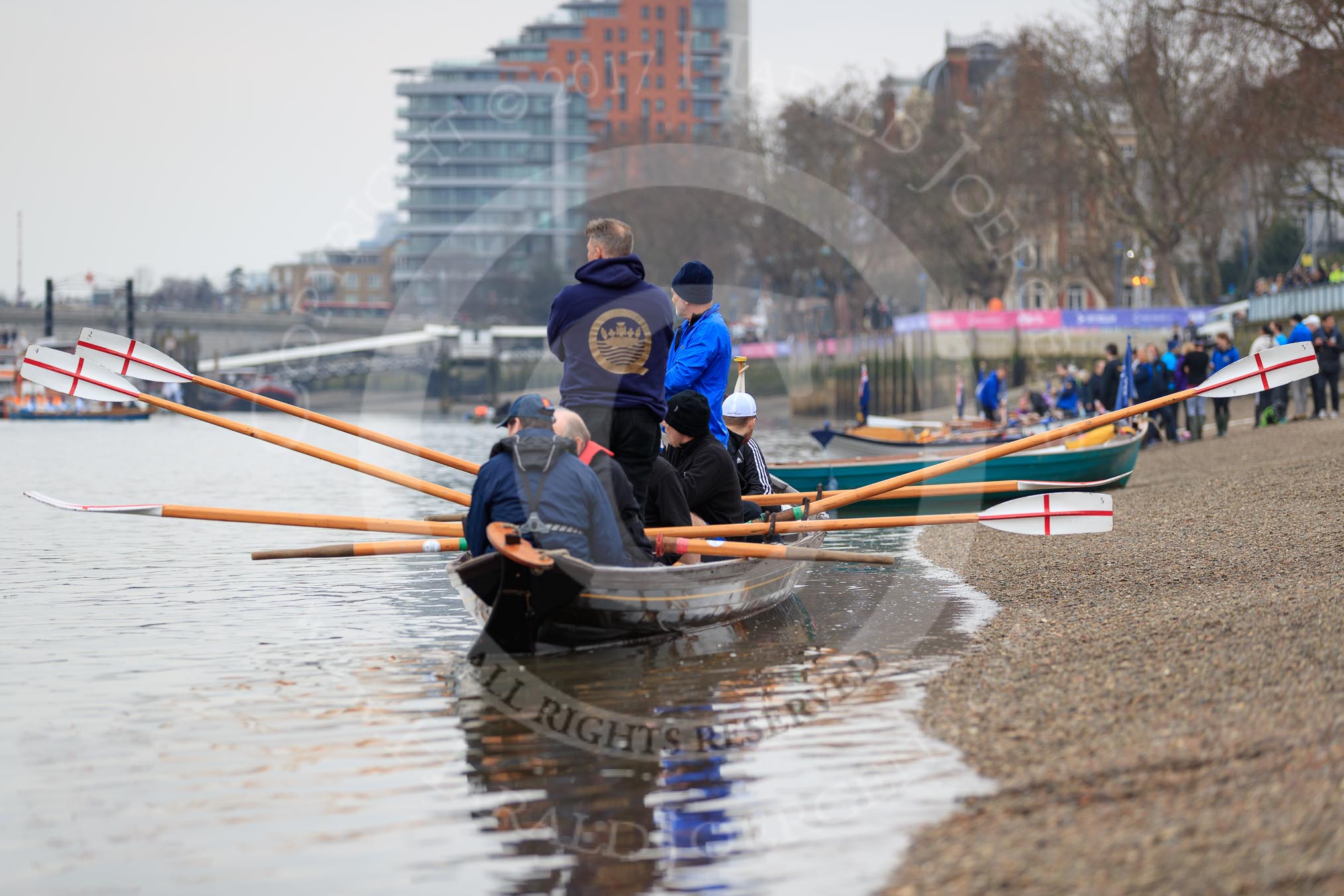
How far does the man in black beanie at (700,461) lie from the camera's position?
36.8 feet

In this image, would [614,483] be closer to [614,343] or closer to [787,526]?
[614,343]

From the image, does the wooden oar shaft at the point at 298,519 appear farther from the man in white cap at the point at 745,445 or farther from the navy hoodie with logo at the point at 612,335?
the man in white cap at the point at 745,445

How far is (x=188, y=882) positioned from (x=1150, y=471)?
2142 cm

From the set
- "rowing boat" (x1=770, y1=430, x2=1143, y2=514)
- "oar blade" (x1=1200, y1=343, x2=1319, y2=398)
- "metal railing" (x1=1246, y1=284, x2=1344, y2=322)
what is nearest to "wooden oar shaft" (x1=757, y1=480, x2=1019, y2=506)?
"oar blade" (x1=1200, y1=343, x2=1319, y2=398)

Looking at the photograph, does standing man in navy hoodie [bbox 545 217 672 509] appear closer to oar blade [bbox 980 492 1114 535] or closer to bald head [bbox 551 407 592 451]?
bald head [bbox 551 407 592 451]

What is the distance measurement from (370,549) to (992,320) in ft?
166

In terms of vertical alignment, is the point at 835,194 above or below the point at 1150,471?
above

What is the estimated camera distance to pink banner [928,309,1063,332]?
56.6 m

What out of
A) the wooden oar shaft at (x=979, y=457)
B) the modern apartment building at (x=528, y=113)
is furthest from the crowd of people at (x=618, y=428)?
the modern apartment building at (x=528, y=113)

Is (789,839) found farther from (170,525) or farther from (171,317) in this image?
(171,317)

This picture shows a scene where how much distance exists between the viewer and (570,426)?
9.27 m

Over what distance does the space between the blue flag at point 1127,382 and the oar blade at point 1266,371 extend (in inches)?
520

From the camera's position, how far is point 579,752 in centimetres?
783

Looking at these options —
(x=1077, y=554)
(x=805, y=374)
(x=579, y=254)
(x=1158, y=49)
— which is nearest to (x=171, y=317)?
(x=579, y=254)
